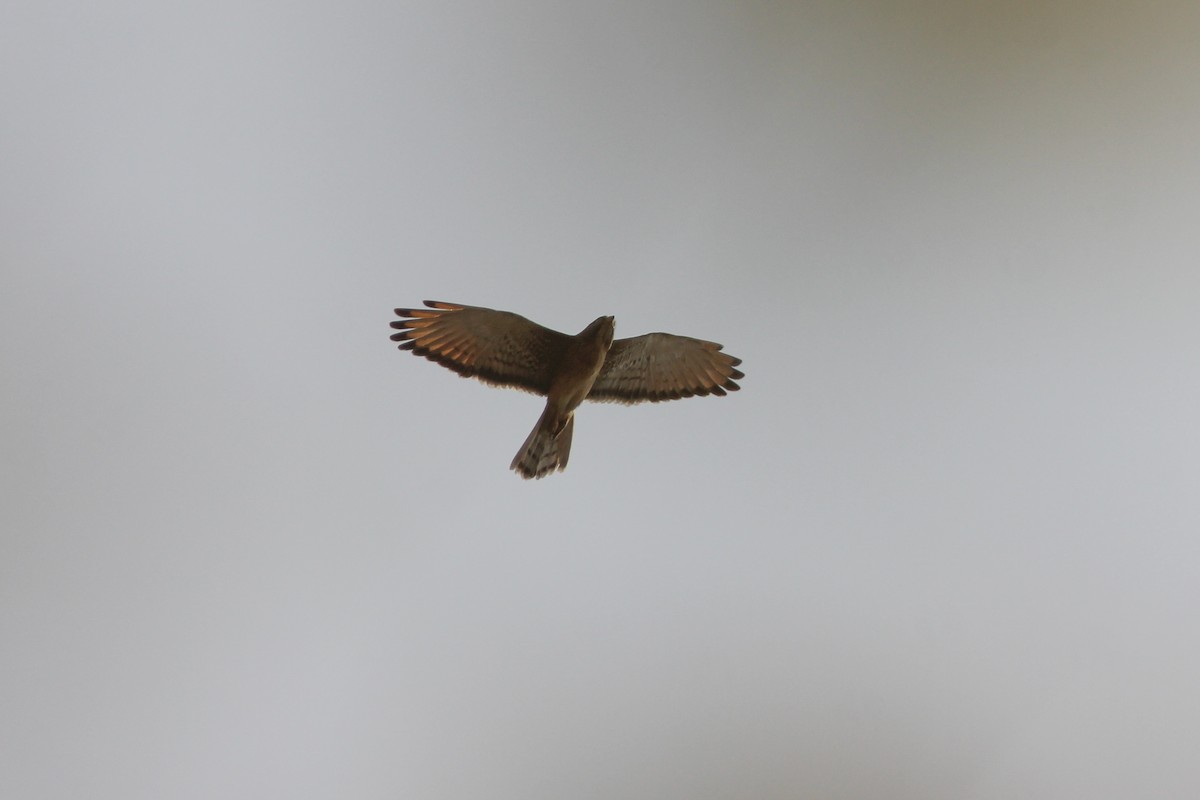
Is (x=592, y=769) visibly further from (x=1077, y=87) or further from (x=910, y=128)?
(x=1077, y=87)

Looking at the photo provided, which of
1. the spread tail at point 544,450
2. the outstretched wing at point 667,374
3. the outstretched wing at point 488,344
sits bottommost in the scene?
the spread tail at point 544,450

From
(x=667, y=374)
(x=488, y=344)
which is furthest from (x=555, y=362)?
(x=667, y=374)

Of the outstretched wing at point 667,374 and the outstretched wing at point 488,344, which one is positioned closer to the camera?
the outstretched wing at point 488,344

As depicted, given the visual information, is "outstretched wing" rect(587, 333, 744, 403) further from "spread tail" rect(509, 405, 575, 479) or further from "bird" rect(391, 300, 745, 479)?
"spread tail" rect(509, 405, 575, 479)

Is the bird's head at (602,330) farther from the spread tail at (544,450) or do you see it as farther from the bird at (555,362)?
the spread tail at (544,450)

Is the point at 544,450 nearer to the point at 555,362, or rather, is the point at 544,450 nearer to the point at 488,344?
the point at 555,362

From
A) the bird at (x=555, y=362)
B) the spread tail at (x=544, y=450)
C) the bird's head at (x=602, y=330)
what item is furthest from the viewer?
the spread tail at (x=544, y=450)

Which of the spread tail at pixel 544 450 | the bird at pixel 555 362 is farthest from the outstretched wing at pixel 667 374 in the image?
the spread tail at pixel 544 450

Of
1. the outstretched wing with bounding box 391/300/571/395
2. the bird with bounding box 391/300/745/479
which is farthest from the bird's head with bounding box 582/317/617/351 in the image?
the outstretched wing with bounding box 391/300/571/395
